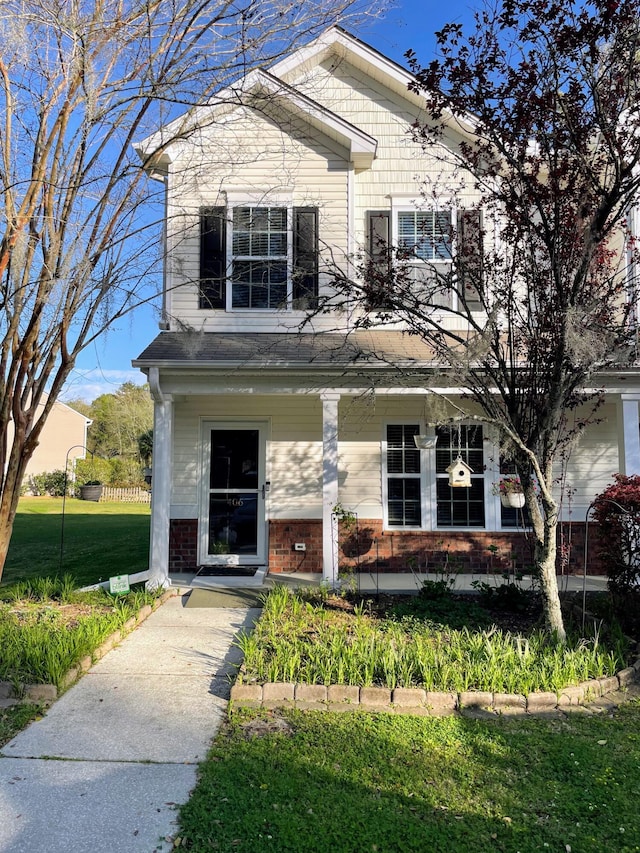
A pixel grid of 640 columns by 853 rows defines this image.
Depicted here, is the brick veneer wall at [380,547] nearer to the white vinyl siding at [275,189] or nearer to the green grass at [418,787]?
the white vinyl siding at [275,189]

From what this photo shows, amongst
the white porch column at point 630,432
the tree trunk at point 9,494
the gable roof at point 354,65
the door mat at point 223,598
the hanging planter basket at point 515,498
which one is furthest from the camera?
the gable roof at point 354,65

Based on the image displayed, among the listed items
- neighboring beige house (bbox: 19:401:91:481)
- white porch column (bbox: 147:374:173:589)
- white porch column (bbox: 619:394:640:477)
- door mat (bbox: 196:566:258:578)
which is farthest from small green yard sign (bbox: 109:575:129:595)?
neighboring beige house (bbox: 19:401:91:481)

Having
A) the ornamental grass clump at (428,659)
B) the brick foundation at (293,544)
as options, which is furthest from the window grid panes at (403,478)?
the ornamental grass clump at (428,659)

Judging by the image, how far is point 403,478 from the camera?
351 inches

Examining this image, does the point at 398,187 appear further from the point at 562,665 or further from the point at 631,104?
the point at 562,665

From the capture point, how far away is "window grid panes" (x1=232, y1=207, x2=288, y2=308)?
8.55m

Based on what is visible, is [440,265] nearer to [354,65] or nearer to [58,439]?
[354,65]

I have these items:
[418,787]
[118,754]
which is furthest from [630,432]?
[118,754]

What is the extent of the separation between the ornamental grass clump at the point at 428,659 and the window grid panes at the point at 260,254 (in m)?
5.12

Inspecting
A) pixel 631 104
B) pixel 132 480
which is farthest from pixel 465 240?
pixel 132 480

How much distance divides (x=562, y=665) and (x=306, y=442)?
5230mm

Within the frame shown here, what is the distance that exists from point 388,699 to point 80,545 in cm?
1014

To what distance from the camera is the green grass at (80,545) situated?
9.08 m

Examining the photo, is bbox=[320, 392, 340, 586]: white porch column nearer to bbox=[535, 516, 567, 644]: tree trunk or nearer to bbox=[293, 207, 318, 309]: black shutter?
bbox=[293, 207, 318, 309]: black shutter
